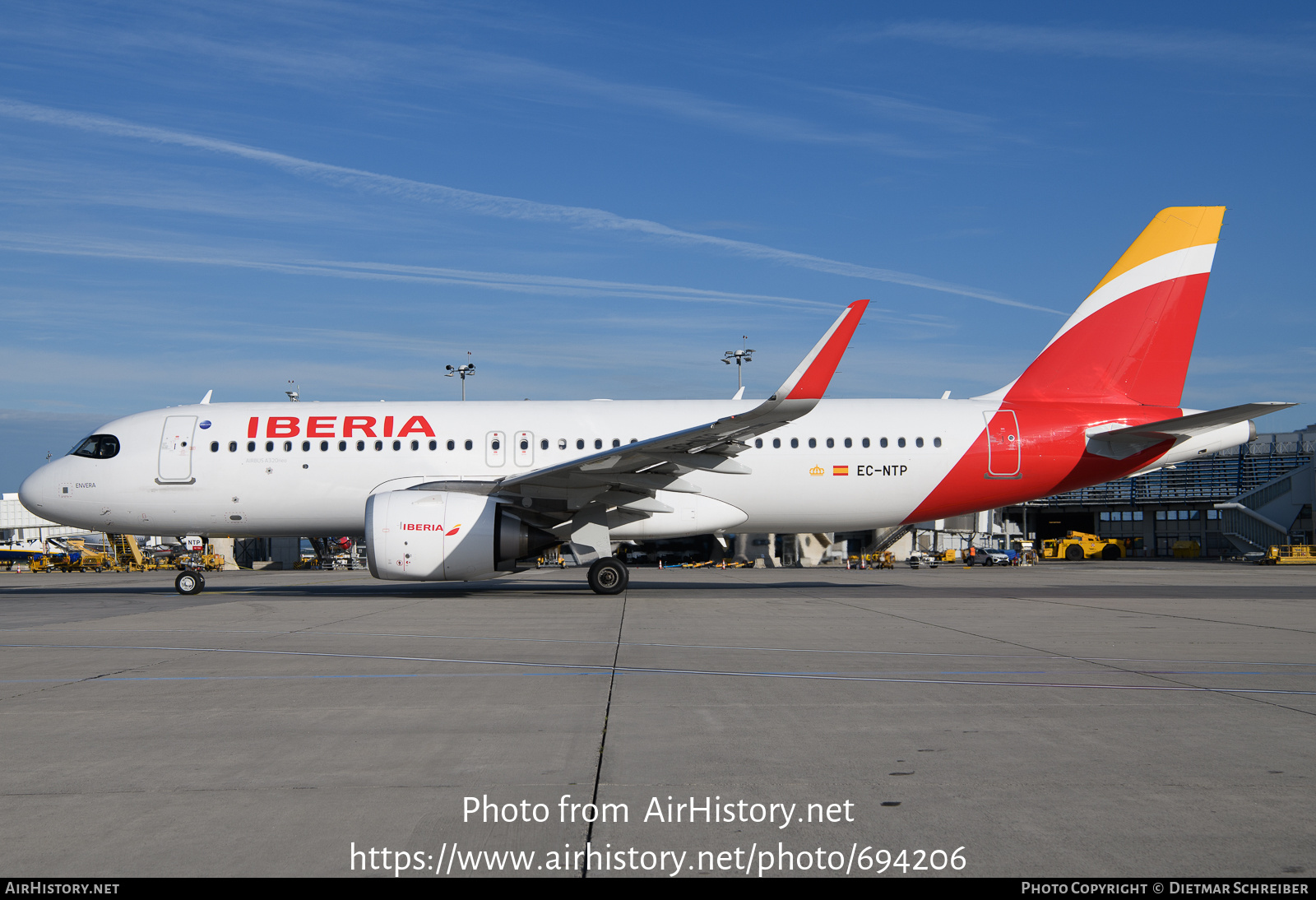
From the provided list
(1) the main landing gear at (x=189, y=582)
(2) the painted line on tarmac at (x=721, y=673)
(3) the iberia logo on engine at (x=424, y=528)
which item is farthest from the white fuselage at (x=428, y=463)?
(2) the painted line on tarmac at (x=721, y=673)

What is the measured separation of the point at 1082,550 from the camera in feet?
178

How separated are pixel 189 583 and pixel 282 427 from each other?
337 cm

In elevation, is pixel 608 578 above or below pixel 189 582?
above

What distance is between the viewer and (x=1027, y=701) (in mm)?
6289

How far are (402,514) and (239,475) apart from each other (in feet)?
15.2

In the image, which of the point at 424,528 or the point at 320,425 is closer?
the point at 424,528

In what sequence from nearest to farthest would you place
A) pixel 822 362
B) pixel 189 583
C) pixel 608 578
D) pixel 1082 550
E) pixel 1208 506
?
1. pixel 822 362
2. pixel 608 578
3. pixel 189 583
4. pixel 1082 550
5. pixel 1208 506

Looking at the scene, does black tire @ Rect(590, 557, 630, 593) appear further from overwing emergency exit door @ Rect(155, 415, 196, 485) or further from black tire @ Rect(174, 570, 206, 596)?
overwing emergency exit door @ Rect(155, 415, 196, 485)

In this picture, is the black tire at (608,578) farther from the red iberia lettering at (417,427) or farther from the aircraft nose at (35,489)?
the aircraft nose at (35,489)

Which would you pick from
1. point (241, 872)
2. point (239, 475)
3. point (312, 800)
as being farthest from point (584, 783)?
point (239, 475)

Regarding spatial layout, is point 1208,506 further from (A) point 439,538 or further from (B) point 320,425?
(A) point 439,538

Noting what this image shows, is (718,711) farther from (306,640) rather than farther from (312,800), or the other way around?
(306,640)

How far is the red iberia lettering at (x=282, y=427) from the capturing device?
18.2m

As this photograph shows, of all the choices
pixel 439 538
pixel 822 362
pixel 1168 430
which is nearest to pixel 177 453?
pixel 439 538
